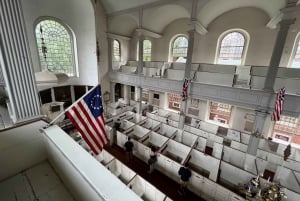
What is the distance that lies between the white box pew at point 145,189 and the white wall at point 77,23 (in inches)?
359

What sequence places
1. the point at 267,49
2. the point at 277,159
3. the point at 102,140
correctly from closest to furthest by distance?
the point at 102,140 → the point at 277,159 → the point at 267,49

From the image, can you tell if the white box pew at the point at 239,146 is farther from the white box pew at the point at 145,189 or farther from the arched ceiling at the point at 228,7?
the arched ceiling at the point at 228,7

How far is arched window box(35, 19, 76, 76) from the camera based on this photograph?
9406 mm

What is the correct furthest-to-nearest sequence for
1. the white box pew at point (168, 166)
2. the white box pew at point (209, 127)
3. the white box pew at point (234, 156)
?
the white box pew at point (209, 127)
the white box pew at point (234, 156)
the white box pew at point (168, 166)

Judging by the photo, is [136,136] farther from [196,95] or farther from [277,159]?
[277,159]

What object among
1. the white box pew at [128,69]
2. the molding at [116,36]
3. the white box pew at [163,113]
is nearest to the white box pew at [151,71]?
Result: the white box pew at [128,69]

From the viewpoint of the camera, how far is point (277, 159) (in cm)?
625

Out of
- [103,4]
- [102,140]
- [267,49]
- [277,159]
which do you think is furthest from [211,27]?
[102,140]

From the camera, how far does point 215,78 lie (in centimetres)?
788

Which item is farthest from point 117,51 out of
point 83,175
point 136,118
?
point 83,175

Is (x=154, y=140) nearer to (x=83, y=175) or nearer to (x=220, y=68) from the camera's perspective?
(x=220, y=68)

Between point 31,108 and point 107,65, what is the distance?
10.2 metres

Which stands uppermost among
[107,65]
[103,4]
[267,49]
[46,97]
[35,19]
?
[103,4]

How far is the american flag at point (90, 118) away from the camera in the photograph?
2729 millimetres
